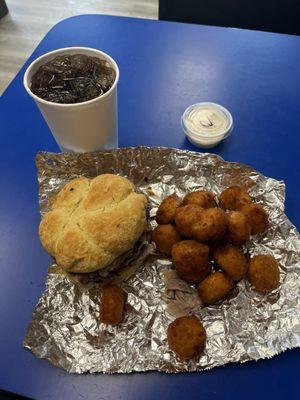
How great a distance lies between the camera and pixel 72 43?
1.75 metres

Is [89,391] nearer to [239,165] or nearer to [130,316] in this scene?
[130,316]

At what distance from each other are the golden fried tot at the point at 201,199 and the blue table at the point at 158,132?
0.27 metres

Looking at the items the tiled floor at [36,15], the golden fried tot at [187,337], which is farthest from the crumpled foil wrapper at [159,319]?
the tiled floor at [36,15]

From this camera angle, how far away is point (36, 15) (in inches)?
143

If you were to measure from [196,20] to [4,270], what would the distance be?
5.66 ft

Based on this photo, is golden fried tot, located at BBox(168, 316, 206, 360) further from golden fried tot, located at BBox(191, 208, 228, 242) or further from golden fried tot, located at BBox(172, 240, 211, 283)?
golden fried tot, located at BBox(191, 208, 228, 242)

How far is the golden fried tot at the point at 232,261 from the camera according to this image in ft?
3.31

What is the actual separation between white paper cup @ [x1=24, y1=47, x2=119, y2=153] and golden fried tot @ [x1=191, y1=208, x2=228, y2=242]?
1.45 feet

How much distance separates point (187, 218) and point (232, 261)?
0.18 meters

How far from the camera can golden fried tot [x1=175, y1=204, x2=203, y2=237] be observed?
1020 millimetres

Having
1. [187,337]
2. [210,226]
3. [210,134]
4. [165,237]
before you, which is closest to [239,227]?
[210,226]

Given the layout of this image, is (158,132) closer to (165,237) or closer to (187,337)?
(165,237)

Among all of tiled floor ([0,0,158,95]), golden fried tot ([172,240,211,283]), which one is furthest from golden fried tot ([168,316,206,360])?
tiled floor ([0,0,158,95])

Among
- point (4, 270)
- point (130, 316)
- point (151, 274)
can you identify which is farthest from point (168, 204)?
point (4, 270)
